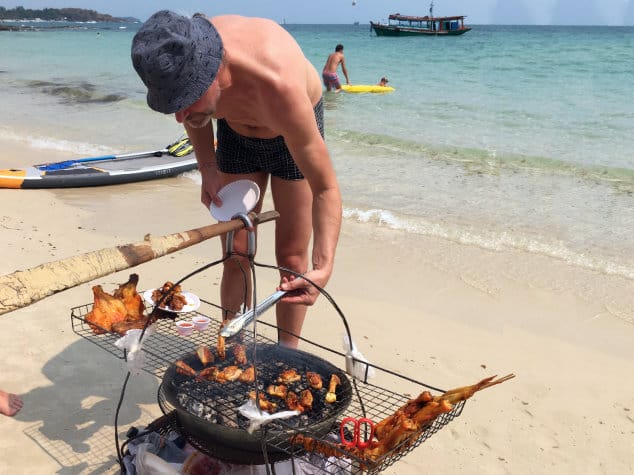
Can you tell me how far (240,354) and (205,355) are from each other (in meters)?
0.18

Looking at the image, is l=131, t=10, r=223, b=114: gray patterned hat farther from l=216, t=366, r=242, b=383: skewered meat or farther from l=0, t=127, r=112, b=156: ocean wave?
l=0, t=127, r=112, b=156: ocean wave

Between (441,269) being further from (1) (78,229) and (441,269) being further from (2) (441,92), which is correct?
(2) (441,92)

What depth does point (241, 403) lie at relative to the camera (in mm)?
2580

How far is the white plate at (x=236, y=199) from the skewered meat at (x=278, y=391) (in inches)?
32.1

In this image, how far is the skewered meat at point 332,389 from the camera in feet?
8.40

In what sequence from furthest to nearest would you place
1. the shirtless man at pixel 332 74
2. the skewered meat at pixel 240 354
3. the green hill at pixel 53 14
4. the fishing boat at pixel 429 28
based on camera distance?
the green hill at pixel 53 14 < the fishing boat at pixel 429 28 < the shirtless man at pixel 332 74 < the skewered meat at pixel 240 354

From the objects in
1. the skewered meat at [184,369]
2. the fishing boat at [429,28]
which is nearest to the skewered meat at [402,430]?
the skewered meat at [184,369]

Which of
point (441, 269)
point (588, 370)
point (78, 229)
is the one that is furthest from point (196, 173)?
point (588, 370)

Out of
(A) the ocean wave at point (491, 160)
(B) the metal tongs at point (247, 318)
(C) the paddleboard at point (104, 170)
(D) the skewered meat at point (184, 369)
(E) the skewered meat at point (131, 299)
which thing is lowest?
(A) the ocean wave at point (491, 160)

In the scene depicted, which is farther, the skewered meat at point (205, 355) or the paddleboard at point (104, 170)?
the paddleboard at point (104, 170)

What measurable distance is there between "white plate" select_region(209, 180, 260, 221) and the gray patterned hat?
2.52 feet

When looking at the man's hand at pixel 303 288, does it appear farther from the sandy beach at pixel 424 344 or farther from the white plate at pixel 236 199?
the sandy beach at pixel 424 344

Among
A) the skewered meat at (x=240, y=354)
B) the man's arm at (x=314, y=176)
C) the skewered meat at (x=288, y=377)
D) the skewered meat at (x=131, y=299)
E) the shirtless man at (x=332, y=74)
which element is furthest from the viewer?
the shirtless man at (x=332, y=74)

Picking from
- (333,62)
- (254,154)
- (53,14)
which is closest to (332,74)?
(333,62)
